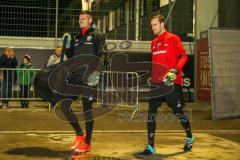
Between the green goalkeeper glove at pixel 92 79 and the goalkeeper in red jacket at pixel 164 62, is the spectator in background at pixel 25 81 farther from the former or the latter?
the goalkeeper in red jacket at pixel 164 62

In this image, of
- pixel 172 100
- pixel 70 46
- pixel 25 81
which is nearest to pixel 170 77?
pixel 172 100

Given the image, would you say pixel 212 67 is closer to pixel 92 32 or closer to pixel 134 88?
pixel 134 88

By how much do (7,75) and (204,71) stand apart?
6.22m

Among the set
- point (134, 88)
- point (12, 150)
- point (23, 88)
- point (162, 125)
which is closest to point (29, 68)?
point (23, 88)

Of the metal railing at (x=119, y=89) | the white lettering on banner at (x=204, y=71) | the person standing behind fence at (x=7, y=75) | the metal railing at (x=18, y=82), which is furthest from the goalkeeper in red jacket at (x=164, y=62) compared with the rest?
the white lettering on banner at (x=204, y=71)

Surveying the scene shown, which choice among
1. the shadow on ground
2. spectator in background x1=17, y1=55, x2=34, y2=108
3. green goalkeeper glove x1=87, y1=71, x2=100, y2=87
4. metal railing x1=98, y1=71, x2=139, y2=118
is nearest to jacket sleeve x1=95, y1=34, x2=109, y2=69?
green goalkeeper glove x1=87, y1=71, x2=100, y2=87

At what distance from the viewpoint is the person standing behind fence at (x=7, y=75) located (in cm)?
1300

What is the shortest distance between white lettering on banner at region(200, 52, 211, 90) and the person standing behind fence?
5.99m

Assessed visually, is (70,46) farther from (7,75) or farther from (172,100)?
(7,75)

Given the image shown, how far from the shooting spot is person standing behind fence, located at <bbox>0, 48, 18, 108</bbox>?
42.7 ft

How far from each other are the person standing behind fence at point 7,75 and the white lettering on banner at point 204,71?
5.99 metres

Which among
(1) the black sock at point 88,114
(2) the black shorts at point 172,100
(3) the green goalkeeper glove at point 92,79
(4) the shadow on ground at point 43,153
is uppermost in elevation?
(3) the green goalkeeper glove at point 92,79

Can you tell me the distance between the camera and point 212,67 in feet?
35.4

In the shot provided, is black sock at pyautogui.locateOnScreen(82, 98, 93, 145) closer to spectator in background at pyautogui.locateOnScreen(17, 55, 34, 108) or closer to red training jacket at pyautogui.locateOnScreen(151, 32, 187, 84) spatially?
red training jacket at pyautogui.locateOnScreen(151, 32, 187, 84)
